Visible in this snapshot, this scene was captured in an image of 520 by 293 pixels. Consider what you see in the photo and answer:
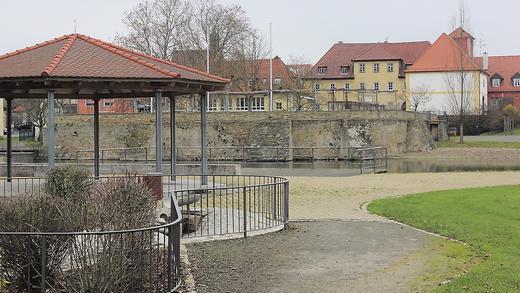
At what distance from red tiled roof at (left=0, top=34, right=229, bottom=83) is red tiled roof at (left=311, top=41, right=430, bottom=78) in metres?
64.7

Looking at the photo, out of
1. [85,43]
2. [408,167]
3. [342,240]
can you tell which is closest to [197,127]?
[408,167]

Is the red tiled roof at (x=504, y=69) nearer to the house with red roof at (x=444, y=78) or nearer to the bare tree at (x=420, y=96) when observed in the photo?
the house with red roof at (x=444, y=78)

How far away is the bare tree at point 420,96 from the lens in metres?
71.4

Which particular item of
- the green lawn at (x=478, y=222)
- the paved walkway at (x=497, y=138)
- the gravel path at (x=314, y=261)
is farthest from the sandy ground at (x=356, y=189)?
the paved walkway at (x=497, y=138)

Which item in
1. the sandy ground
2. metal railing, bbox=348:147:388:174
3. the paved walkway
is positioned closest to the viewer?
the sandy ground

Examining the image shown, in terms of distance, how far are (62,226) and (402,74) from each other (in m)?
76.4

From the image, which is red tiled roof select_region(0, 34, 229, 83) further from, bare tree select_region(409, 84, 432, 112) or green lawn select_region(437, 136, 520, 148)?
bare tree select_region(409, 84, 432, 112)

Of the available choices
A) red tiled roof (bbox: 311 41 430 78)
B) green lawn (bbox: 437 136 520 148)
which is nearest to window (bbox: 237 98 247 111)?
green lawn (bbox: 437 136 520 148)

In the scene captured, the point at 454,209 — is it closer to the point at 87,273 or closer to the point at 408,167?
the point at 87,273

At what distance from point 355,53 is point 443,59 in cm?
1402

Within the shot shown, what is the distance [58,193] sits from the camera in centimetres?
1088

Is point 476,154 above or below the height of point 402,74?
below

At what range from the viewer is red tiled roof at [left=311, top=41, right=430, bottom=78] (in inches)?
3260

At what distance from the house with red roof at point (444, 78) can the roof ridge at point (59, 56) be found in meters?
55.8
